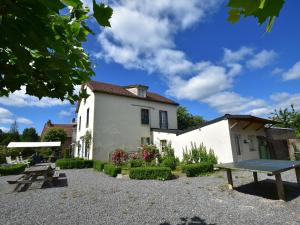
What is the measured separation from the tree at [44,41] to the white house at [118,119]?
688 inches

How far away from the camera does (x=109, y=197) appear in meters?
7.52

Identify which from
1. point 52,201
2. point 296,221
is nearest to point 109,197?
point 52,201

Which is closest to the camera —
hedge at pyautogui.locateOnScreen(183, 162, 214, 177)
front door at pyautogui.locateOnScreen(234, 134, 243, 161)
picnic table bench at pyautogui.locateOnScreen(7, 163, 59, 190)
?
picnic table bench at pyautogui.locateOnScreen(7, 163, 59, 190)

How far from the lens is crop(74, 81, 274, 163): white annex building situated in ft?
48.1

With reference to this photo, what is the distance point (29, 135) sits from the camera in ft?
159

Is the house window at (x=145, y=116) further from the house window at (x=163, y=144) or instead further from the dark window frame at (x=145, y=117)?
the house window at (x=163, y=144)

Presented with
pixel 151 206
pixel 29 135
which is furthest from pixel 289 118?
pixel 29 135

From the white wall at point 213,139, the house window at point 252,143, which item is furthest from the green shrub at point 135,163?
the house window at point 252,143

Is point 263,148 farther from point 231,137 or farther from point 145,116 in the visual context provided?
point 145,116

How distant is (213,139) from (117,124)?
9.81 meters

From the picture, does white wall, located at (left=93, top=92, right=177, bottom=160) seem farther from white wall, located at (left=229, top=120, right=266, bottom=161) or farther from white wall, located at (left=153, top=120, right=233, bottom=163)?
white wall, located at (left=229, top=120, right=266, bottom=161)

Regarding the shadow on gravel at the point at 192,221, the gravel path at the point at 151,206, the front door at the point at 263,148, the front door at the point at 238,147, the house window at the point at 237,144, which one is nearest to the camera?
the shadow on gravel at the point at 192,221

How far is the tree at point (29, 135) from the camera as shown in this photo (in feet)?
157

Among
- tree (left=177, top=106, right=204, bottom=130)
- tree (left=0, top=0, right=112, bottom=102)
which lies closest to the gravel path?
tree (left=0, top=0, right=112, bottom=102)
